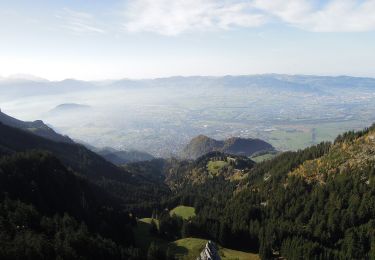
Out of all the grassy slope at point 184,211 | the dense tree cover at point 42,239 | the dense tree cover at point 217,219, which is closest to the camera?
the dense tree cover at point 42,239

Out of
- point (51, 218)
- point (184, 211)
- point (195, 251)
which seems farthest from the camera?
point (184, 211)

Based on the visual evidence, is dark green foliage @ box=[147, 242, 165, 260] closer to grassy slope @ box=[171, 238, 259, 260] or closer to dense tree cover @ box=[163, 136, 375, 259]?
grassy slope @ box=[171, 238, 259, 260]

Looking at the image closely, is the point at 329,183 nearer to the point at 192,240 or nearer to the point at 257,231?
the point at 257,231

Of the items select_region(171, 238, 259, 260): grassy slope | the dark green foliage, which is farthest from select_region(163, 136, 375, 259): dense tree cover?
the dark green foliage

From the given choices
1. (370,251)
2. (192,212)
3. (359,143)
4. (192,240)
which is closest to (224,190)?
(192,212)

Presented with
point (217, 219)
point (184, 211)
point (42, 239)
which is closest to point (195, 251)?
point (217, 219)

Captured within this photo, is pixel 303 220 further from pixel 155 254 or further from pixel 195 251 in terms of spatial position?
pixel 155 254

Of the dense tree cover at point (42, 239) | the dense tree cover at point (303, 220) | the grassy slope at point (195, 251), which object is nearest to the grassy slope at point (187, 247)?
the grassy slope at point (195, 251)

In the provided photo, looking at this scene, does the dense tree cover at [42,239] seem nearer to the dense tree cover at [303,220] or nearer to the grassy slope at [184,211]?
the dense tree cover at [303,220]

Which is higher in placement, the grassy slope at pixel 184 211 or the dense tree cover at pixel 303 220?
the dense tree cover at pixel 303 220
